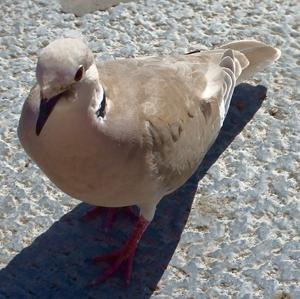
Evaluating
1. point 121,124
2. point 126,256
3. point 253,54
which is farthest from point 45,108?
point 253,54

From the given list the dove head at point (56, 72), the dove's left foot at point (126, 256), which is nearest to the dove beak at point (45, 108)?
→ the dove head at point (56, 72)

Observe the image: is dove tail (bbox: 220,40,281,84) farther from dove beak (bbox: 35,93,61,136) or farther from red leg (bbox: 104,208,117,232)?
dove beak (bbox: 35,93,61,136)

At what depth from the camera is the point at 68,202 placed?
3.15m

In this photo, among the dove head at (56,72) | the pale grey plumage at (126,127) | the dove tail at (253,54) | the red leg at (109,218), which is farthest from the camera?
the dove tail at (253,54)

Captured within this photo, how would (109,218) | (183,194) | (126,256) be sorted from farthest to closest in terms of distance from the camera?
(183,194) < (109,218) < (126,256)

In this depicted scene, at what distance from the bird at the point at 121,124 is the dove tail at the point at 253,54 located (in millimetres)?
243

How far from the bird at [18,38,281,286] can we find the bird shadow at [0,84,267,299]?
0.05 meters

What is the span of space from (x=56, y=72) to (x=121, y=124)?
375 mm

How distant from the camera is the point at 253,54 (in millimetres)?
3523

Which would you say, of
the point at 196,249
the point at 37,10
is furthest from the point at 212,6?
the point at 196,249

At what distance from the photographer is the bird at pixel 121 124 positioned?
93.9 inches

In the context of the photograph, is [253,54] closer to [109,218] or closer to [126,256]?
[109,218]

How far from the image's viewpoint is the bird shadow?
2871 mm

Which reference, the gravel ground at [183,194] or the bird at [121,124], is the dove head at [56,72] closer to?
the bird at [121,124]
